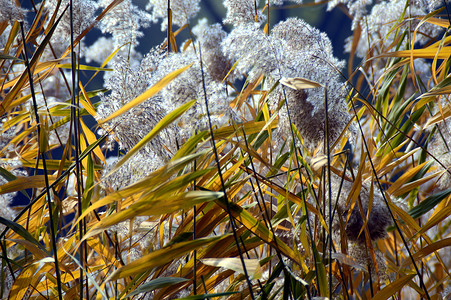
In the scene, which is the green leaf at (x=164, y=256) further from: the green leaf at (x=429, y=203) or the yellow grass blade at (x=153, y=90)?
the green leaf at (x=429, y=203)

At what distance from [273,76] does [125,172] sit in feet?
0.72

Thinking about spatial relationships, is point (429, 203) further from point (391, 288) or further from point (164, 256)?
point (164, 256)

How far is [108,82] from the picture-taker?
49 cm

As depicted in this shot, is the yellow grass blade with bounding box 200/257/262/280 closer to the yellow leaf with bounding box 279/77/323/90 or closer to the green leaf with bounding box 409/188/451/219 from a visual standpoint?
the yellow leaf with bounding box 279/77/323/90

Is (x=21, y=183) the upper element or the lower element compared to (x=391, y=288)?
upper

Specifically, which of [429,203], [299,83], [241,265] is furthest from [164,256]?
[429,203]

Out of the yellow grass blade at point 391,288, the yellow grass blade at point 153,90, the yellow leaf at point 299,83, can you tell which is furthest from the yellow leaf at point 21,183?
the yellow grass blade at point 391,288

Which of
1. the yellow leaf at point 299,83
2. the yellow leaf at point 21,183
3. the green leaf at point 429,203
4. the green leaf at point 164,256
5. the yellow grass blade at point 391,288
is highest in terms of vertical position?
the yellow leaf at point 21,183

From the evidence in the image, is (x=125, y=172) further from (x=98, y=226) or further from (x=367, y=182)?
(x=367, y=182)

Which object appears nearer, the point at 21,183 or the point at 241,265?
the point at 241,265

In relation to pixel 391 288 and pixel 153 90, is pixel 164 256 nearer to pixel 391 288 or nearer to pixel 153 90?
pixel 153 90

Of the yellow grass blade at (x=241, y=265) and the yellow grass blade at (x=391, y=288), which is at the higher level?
the yellow grass blade at (x=241, y=265)

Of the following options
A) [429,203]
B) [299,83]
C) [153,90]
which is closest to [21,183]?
[153,90]

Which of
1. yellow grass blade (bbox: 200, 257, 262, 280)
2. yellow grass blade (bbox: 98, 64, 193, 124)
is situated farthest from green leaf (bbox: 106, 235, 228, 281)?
yellow grass blade (bbox: 98, 64, 193, 124)
